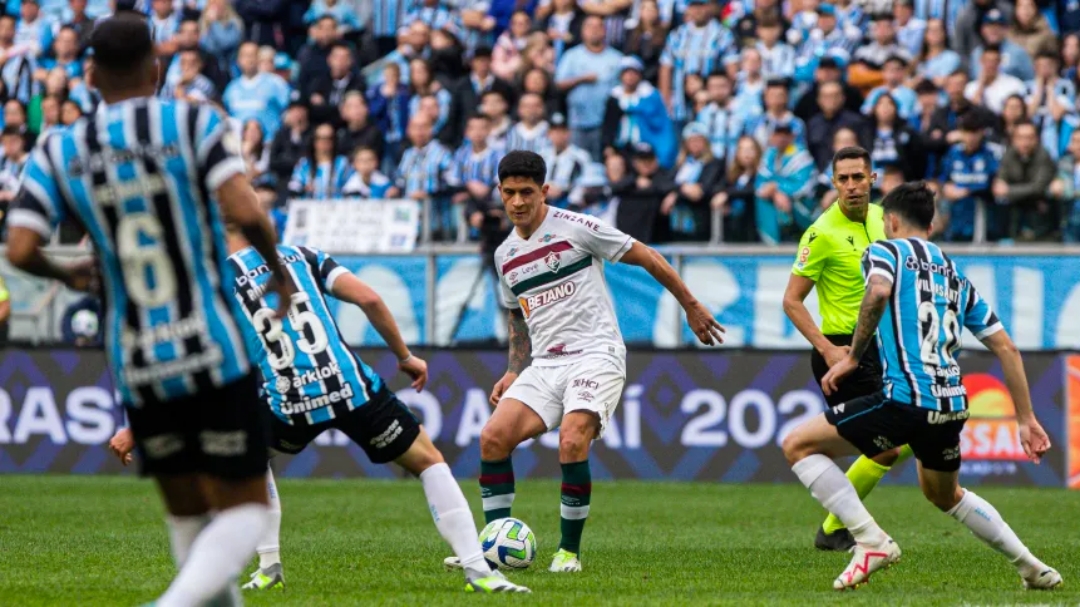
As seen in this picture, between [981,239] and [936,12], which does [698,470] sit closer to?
[981,239]

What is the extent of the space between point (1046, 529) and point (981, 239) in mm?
5664

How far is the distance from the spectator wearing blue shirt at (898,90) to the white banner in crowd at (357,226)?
5.33m

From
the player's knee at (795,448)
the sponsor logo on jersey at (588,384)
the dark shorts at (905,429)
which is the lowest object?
the player's knee at (795,448)

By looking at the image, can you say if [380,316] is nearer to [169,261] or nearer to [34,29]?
[169,261]

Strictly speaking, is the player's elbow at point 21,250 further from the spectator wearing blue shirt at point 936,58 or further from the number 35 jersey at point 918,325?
the spectator wearing blue shirt at point 936,58

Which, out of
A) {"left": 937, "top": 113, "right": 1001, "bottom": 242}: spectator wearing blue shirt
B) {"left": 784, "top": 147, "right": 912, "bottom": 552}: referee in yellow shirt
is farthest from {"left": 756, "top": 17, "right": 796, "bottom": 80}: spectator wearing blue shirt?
{"left": 784, "top": 147, "right": 912, "bottom": 552}: referee in yellow shirt

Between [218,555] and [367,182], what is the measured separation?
46.7ft

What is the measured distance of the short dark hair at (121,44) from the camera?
17.4ft

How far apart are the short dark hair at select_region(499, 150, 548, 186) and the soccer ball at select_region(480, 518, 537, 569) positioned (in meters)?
1.94

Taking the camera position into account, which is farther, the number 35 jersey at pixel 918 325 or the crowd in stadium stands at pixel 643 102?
the crowd in stadium stands at pixel 643 102

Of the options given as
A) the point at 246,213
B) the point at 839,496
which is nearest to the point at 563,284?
the point at 839,496

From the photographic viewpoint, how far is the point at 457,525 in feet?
25.8

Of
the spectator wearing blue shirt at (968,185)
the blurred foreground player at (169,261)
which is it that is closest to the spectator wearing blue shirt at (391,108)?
the spectator wearing blue shirt at (968,185)

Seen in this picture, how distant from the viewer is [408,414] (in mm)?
8188
